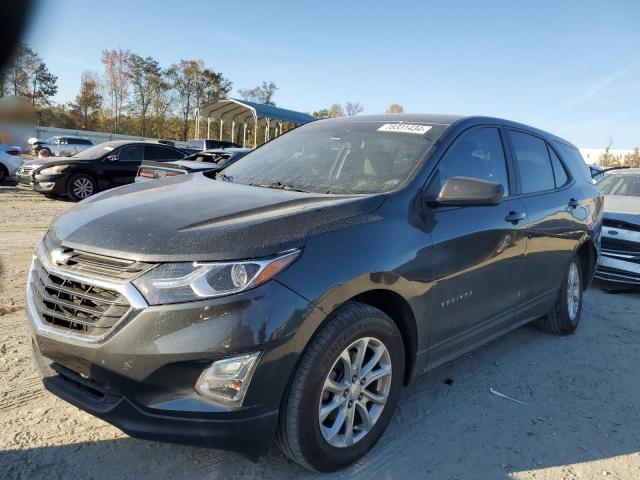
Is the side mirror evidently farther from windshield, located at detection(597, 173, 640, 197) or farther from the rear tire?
windshield, located at detection(597, 173, 640, 197)

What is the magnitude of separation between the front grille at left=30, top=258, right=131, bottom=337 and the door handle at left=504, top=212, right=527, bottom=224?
2.56 m

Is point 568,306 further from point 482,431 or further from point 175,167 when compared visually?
point 175,167

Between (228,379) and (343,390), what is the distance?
664 millimetres

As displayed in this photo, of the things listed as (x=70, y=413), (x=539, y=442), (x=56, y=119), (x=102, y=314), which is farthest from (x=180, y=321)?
(x=56, y=119)

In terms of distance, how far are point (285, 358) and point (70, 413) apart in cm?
154

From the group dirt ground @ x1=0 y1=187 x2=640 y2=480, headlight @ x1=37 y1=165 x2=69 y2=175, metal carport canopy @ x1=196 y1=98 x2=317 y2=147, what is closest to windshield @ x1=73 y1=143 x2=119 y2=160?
headlight @ x1=37 y1=165 x2=69 y2=175

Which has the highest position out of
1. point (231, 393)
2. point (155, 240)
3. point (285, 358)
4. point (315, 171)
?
point (315, 171)

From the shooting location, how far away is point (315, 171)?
130 inches

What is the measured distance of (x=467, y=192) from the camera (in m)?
2.81

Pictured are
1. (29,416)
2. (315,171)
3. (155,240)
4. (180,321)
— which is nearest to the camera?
(180,321)

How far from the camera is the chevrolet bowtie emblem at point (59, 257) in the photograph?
7.55 ft

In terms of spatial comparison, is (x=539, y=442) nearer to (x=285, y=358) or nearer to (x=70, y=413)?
(x=285, y=358)

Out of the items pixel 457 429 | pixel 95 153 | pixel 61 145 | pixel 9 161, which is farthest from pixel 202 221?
pixel 61 145

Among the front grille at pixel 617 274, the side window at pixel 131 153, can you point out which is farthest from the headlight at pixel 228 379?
the side window at pixel 131 153
